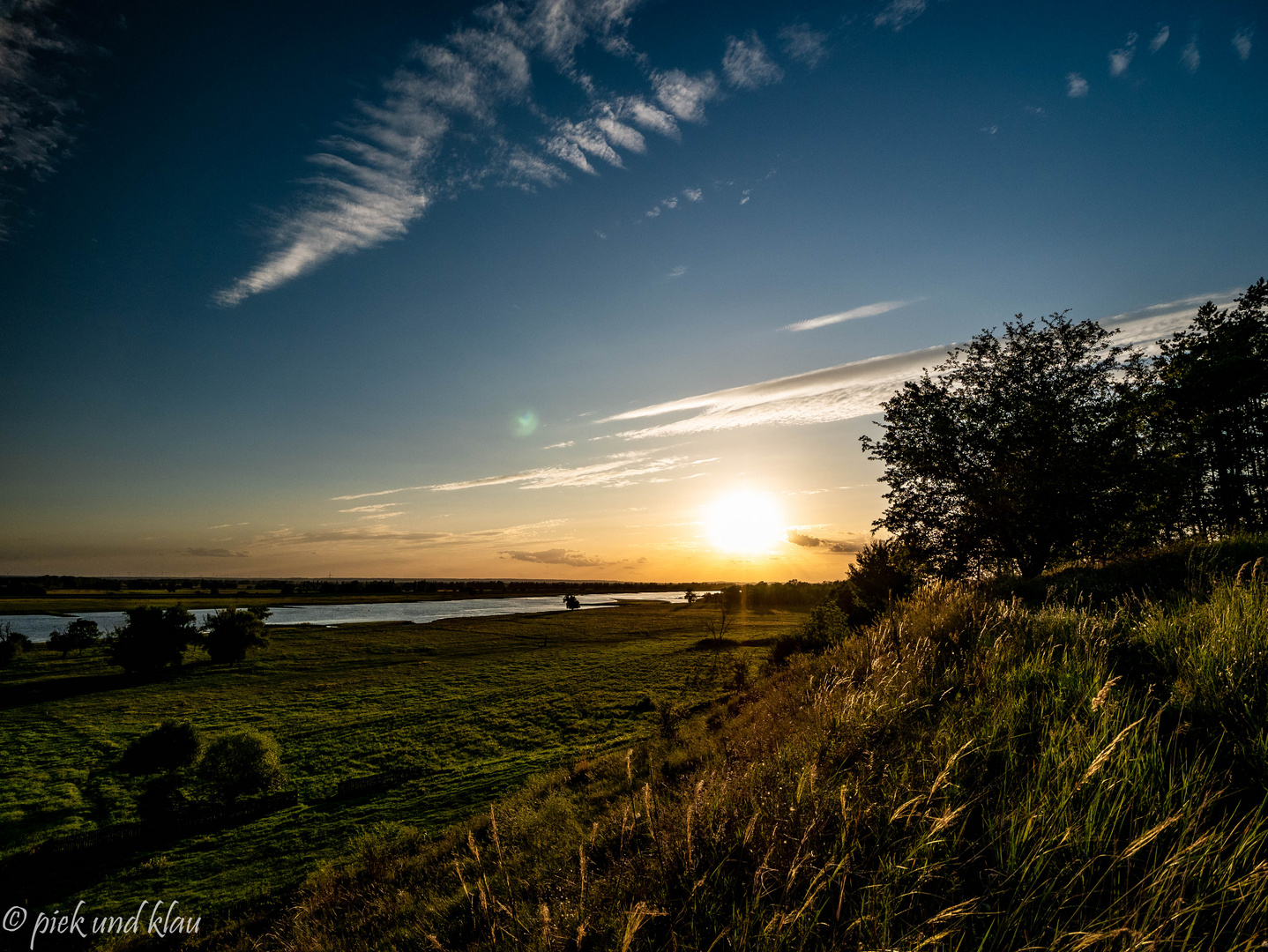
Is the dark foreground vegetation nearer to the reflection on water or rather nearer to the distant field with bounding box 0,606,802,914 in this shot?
the distant field with bounding box 0,606,802,914

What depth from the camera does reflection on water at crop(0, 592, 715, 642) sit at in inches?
4200

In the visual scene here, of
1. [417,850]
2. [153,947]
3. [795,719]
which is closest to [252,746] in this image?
[153,947]

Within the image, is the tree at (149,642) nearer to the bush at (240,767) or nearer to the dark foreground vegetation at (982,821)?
the bush at (240,767)

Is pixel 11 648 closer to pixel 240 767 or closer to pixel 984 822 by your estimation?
pixel 240 767

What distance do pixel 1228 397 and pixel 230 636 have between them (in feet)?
325

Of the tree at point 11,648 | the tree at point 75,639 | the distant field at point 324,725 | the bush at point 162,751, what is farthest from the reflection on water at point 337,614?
the bush at point 162,751

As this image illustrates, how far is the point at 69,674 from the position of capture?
200 feet

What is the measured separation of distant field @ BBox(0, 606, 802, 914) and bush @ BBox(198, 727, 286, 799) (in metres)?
2.38

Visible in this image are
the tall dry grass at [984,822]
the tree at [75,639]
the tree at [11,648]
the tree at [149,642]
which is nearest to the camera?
the tall dry grass at [984,822]

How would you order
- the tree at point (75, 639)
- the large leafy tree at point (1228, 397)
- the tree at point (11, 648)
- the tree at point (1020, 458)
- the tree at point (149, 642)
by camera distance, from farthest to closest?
the tree at point (75, 639)
the tree at point (11, 648)
the tree at point (149, 642)
the large leafy tree at point (1228, 397)
the tree at point (1020, 458)

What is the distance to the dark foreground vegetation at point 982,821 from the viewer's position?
2518 millimetres

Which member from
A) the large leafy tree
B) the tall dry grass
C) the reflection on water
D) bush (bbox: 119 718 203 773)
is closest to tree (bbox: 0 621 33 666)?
the reflection on water

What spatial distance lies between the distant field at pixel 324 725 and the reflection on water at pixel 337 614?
40818 mm

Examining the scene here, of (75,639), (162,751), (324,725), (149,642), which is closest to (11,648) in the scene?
(75,639)
